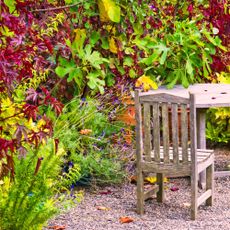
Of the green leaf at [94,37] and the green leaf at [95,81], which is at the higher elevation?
the green leaf at [94,37]

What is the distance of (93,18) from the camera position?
709 centimetres

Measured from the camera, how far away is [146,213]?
583 cm

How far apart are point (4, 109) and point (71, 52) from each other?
2.80 m

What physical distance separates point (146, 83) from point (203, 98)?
2.60ft

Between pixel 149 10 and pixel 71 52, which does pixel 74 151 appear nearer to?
pixel 71 52

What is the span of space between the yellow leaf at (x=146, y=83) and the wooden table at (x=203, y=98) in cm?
8

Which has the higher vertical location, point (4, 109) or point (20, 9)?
point (20, 9)

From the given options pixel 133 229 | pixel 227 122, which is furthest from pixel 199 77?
pixel 133 229

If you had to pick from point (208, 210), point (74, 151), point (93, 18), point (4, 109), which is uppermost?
point (93, 18)

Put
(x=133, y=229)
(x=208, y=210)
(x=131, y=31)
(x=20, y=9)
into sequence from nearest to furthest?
(x=20, y=9) < (x=133, y=229) < (x=208, y=210) < (x=131, y=31)

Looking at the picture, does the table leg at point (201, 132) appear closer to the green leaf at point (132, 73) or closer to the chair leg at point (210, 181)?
the chair leg at point (210, 181)

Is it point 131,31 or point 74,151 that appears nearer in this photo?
point 74,151

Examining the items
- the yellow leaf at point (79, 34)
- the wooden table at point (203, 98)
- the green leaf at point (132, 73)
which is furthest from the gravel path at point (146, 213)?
the yellow leaf at point (79, 34)

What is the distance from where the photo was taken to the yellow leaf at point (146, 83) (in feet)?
23.3
